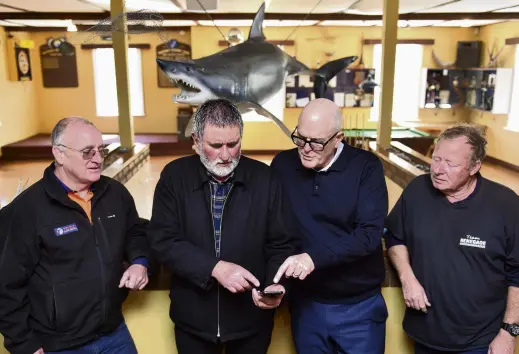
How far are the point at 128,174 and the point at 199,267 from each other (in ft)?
13.1

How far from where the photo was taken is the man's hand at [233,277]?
1550mm

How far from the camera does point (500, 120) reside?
9.11 m

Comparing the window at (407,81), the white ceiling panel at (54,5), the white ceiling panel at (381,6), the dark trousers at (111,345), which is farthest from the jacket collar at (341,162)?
the window at (407,81)

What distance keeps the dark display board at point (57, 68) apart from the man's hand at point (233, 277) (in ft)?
33.8

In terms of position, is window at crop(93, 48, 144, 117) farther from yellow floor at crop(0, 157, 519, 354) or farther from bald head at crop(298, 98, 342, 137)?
bald head at crop(298, 98, 342, 137)

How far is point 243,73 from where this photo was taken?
2328mm

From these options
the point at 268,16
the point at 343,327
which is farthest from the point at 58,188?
the point at 268,16

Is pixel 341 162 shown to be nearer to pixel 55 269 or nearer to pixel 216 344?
pixel 216 344

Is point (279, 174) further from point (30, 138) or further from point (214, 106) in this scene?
point (30, 138)

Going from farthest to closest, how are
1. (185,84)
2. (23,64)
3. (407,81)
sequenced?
(407,81) < (23,64) < (185,84)

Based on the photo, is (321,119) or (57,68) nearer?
(321,119)

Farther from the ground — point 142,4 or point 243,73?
point 142,4

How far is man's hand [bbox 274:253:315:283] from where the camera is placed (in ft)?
5.27

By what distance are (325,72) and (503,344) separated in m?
1.73
